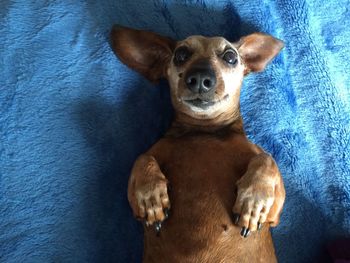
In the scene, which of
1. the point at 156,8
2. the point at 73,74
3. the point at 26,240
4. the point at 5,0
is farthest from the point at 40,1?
the point at 26,240

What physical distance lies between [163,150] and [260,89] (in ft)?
1.72

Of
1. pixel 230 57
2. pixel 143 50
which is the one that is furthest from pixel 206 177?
pixel 143 50

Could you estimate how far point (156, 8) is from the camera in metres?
1.97

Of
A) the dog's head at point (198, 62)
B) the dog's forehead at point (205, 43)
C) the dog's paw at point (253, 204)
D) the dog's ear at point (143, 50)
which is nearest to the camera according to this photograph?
the dog's paw at point (253, 204)

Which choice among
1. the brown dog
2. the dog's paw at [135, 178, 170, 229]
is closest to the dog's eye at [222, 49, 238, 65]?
the brown dog

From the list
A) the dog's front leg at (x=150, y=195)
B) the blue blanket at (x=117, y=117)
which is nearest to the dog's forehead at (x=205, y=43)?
the blue blanket at (x=117, y=117)

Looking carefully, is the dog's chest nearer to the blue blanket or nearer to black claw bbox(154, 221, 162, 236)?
black claw bbox(154, 221, 162, 236)

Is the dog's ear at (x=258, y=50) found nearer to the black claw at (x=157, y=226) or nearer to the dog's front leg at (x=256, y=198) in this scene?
the dog's front leg at (x=256, y=198)

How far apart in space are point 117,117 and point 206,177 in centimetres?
47

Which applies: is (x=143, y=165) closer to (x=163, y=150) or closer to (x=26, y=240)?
(x=163, y=150)

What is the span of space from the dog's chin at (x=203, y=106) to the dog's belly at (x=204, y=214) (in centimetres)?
11

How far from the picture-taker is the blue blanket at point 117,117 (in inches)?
70.1

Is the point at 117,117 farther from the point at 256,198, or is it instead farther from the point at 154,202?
the point at 256,198

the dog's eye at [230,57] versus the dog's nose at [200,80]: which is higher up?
the dog's nose at [200,80]
